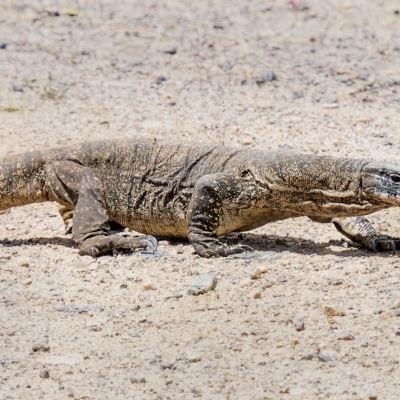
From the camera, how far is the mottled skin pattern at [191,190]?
9.05m

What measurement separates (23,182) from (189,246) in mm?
1837

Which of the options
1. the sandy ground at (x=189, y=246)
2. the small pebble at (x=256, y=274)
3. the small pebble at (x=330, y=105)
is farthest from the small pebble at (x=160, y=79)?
the small pebble at (x=256, y=274)

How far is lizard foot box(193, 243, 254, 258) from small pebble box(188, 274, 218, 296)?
78 cm

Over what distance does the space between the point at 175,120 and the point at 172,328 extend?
18.8ft

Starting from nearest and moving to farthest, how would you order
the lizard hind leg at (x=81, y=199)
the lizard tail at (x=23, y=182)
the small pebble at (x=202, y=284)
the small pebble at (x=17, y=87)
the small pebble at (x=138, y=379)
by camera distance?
the small pebble at (x=138, y=379), the small pebble at (x=202, y=284), the lizard hind leg at (x=81, y=199), the lizard tail at (x=23, y=182), the small pebble at (x=17, y=87)

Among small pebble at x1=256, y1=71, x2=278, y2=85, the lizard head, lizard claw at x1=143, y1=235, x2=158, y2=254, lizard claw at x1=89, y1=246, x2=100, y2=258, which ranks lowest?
small pebble at x1=256, y1=71, x2=278, y2=85

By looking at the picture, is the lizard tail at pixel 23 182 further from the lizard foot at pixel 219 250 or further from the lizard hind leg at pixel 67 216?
the lizard foot at pixel 219 250

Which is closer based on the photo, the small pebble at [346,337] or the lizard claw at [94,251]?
the small pebble at [346,337]

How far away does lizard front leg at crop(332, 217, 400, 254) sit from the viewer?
9219 mm

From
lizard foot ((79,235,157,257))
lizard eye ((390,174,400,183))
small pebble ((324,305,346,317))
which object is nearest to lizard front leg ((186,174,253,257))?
lizard foot ((79,235,157,257))

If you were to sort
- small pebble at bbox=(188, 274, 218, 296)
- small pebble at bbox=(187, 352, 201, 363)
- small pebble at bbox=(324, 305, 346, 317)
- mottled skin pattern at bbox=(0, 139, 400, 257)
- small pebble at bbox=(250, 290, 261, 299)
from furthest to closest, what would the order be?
mottled skin pattern at bbox=(0, 139, 400, 257) < small pebble at bbox=(188, 274, 218, 296) < small pebble at bbox=(250, 290, 261, 299) < small pebble at bbox=(324, 305, 346, 317) < small pebble at bbox=(187, 352, 201, 363)

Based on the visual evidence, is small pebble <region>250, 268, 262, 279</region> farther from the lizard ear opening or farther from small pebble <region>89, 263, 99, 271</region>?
small pebble <region>89, 263, 99, 271</region>

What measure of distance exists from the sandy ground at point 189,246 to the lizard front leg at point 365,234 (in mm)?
185

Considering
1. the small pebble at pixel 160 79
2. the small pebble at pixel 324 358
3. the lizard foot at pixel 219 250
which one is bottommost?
the small pebble at pixel 160 79
